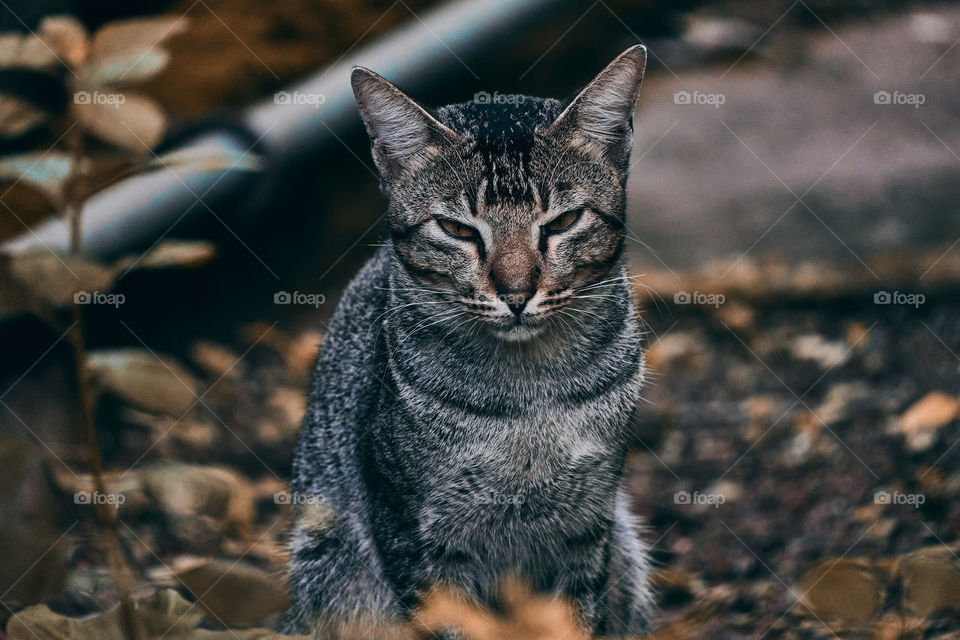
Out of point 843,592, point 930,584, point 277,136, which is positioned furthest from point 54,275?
point 277,136

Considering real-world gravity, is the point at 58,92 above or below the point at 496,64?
below

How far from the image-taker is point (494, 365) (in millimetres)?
2979

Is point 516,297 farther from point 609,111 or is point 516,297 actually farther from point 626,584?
point 626,584

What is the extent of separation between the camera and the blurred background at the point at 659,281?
4059mm

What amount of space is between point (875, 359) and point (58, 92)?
4.59 meters

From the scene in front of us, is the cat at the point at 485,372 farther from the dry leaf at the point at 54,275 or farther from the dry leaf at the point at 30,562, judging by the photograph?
the dry leaf at the point at 30,562

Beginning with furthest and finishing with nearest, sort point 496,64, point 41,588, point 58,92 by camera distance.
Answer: point 496,64, point 58,92, point 41,588

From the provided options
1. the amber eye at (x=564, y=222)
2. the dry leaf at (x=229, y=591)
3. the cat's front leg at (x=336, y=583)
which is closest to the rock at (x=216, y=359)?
the cat's front leg at (x=336, y=583)

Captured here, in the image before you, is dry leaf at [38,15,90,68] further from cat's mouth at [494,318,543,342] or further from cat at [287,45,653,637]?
cat's mouth at [494,318,543,342]

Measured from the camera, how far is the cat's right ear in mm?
2672

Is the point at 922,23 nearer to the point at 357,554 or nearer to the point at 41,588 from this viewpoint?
the point at 357,554

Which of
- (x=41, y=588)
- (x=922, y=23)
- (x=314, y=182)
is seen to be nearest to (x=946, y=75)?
(x=922, y=23)

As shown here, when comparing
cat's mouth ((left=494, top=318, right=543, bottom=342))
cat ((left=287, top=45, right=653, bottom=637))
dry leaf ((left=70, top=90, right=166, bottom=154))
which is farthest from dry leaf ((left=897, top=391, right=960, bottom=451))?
dry leaf ((left=70, top=90, right=166, bottom=154))

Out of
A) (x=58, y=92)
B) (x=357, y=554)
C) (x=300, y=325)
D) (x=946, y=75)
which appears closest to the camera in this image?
(x=357, y=554)
